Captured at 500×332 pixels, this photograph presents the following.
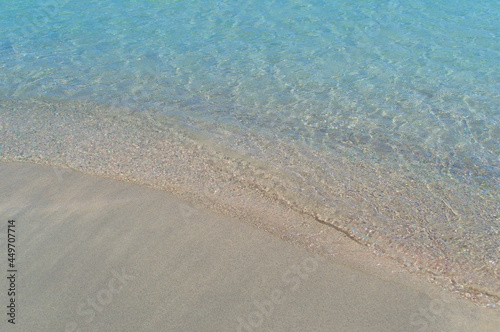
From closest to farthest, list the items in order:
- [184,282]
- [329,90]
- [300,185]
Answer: [184,282] → [300,185] → [329,90]

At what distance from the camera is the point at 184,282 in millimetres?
2658

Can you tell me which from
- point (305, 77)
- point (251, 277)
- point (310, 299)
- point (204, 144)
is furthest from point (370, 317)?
point (305, 77)

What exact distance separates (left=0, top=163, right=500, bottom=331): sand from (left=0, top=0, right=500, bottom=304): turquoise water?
0.51m

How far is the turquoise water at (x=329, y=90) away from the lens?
3539mm

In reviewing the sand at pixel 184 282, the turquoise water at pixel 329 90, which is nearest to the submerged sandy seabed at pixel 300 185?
the turquoise water at pixel 329 90

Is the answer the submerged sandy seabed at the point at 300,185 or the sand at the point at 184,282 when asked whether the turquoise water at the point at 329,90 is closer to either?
the submerged sandy seabed at the point at 300,185

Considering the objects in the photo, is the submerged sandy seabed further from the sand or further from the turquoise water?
the sand

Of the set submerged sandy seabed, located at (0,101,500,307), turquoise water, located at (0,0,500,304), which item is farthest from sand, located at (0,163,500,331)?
turquoise water, located at (0,0,500,304)

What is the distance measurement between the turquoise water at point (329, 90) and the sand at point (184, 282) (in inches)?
20.1

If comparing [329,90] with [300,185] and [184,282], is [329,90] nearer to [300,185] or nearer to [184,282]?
[300,185]

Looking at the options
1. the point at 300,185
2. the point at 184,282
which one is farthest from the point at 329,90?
the point at 184,282

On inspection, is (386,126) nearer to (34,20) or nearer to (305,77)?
(305,77)

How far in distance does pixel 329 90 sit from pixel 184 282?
168 inches

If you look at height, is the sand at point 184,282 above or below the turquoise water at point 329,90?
above
